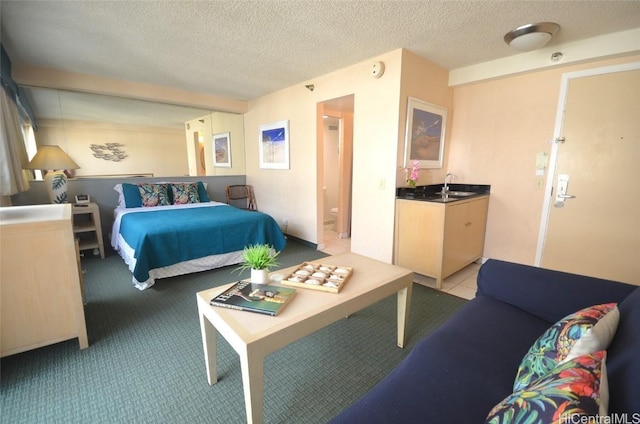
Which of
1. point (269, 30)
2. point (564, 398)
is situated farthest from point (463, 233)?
point (269, 30)

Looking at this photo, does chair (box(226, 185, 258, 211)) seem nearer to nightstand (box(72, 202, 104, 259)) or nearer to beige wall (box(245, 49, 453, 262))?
beige wall (box(245, 49, 453, 262))

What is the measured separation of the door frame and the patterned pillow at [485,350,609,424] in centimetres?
267

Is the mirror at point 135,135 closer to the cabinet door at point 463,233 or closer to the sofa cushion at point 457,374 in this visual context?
the cabinet door at point 463,233

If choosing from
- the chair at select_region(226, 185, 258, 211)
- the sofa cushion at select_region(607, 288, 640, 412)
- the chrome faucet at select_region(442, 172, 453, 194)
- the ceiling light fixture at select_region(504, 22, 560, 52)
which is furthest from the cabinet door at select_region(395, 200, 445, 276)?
the chair at select_region(226, 185, 258, 211)

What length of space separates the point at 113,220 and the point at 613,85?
5.89 m

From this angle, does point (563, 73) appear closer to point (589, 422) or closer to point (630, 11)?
point (630, 11)

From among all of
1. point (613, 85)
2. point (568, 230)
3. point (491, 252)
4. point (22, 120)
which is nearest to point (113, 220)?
point (22, 120)

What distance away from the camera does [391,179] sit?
9.53ft

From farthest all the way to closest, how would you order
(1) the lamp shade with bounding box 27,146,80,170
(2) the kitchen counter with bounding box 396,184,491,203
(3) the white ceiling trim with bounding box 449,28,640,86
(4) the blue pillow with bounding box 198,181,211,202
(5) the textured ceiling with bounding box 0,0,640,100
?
1. (4) the blue pillow with bounding box 198,181,211,202
2. (1) the lamp shade with bounding box 27,146,80,170
3. (2) the kitchen counter with bounding box 396,184,491,203
4. (3) the white ceiling trim with bounding box 449,28,640,86
5. (5) the textured ceiling with bounding box 0,0,640,100

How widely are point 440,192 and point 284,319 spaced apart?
2911mm

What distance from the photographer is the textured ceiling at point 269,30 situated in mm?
1946

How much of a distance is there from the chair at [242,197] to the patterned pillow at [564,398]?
475 cm

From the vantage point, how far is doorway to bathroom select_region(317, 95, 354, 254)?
3795 mm

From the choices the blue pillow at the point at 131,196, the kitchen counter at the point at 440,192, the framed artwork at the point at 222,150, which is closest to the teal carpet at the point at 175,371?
the kitchen counter at the point at 440,192
